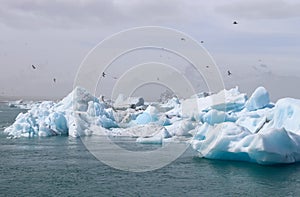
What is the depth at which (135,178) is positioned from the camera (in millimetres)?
16891

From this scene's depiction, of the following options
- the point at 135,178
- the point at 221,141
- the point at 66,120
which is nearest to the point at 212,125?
A: the point at 221,141

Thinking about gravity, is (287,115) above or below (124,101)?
below

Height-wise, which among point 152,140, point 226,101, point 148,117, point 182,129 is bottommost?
point 152,140

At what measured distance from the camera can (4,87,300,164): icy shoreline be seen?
1969cm

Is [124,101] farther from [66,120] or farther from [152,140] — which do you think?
[152,140]

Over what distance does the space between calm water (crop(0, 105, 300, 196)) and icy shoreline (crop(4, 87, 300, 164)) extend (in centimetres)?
71

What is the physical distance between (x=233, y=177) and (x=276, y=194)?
274 centimetres

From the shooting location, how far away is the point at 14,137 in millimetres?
29922

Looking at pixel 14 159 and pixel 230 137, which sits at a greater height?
pixel 230 137

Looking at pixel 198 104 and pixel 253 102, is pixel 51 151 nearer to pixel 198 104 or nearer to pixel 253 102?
pixel 253 102

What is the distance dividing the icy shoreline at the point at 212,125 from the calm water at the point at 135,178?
2.33 ft

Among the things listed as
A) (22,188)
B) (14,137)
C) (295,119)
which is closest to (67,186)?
(22,188)

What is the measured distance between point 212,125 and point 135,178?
8.76 metres

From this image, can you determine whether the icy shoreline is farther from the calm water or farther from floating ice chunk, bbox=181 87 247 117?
the calm water
